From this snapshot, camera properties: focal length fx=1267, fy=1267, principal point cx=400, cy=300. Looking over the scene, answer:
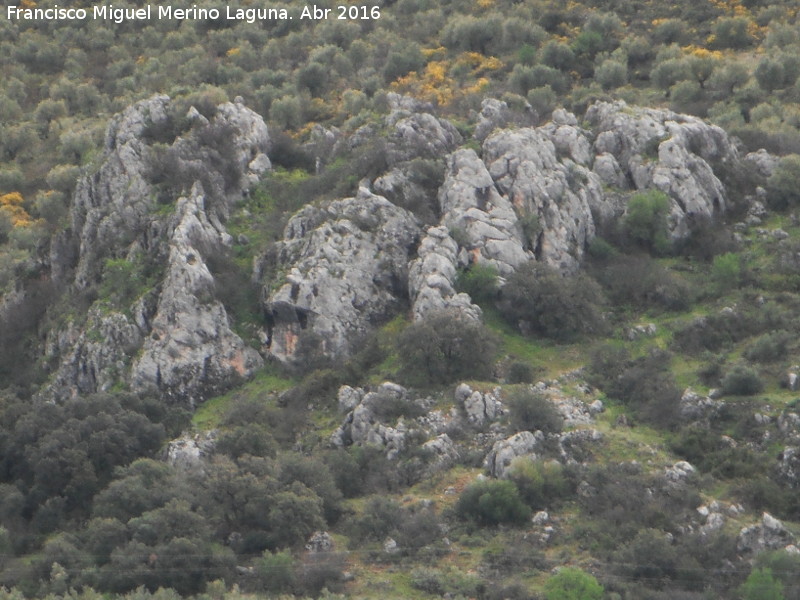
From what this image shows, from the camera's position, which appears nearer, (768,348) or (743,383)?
(743,383)

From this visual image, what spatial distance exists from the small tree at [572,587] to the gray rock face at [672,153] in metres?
22.5

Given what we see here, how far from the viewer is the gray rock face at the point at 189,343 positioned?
4562 cm

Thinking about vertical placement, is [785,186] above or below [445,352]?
above

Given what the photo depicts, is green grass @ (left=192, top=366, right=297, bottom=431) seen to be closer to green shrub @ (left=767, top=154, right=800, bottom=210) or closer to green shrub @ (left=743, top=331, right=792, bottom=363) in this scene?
green shrub @ (left=743, top=331, right=792, bottom=363)

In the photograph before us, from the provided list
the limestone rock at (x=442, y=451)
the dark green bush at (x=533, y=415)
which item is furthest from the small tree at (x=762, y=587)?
the limestone rock at (x=442, y=451)

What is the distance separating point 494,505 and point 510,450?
2281 mm

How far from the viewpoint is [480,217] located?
49.8 metres

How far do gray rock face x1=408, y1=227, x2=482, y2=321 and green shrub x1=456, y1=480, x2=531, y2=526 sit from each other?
9.00 m

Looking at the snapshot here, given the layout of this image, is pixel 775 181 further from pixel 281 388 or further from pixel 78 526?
pixel 78 526

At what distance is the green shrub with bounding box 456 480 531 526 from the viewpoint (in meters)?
37.7

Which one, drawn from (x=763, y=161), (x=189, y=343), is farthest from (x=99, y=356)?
(x=763, y=161)

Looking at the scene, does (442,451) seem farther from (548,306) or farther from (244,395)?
(548,306)

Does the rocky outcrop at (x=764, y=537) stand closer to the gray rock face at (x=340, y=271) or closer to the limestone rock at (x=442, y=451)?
the limestone rock at (x=442, y=451)

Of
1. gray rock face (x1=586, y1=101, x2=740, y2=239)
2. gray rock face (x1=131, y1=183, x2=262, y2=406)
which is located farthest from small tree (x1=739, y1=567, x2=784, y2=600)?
gray rock face (x1=586, y1=101, x2=740, y2=239)
